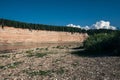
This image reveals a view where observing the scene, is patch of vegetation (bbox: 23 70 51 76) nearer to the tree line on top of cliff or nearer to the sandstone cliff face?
the sandstone cliff face

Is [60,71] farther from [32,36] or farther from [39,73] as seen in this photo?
[32,36]

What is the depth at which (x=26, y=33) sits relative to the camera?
80250 mm

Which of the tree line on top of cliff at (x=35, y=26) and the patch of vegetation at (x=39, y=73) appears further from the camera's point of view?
the tree line on top of cliff at (x=35, y=26)

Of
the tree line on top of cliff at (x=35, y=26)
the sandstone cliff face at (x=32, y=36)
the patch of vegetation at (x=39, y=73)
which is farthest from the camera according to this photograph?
the tree line on top of cliff at (x=35, y=26)

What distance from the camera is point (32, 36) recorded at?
81750mm

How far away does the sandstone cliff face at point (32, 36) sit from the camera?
225 ft

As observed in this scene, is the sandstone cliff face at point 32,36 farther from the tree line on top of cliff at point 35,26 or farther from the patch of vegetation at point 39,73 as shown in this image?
the patch of vegetation at point 39,73

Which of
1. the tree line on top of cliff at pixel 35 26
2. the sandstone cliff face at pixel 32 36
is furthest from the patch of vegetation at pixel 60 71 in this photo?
the tree line on top of cliff at pixel 35 26

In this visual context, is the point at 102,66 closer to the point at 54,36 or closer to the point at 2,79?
the point at 2,79

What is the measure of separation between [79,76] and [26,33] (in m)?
70.8

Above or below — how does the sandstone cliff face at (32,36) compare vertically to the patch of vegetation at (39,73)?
above

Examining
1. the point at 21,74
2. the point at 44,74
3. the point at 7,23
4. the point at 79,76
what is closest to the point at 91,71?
the point at 79,76

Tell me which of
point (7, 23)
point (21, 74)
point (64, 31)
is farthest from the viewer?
point (64, 31)

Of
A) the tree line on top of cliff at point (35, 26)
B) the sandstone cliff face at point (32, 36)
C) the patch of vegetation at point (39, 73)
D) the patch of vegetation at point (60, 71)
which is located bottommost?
the patch of vegetation at point (39, 73)
